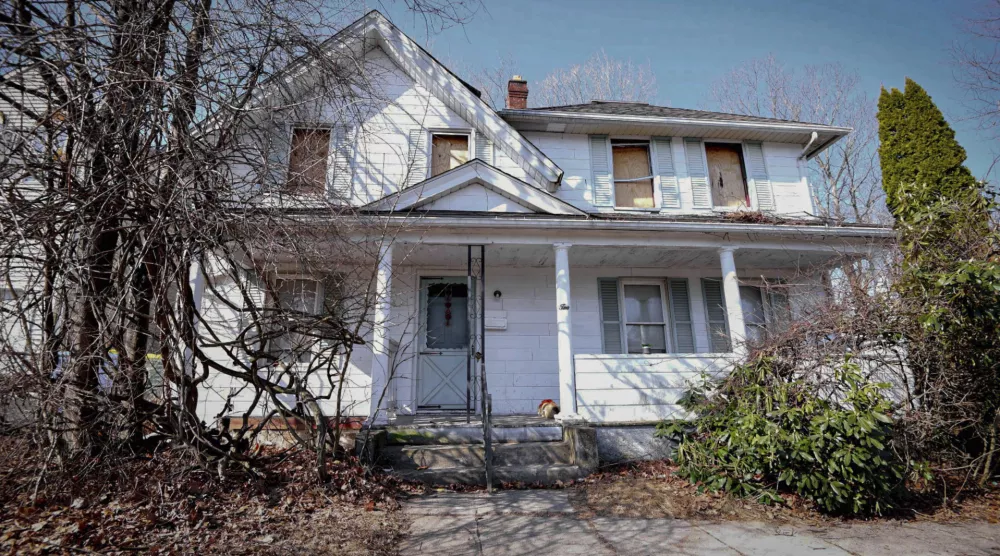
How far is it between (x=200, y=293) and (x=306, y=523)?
483 cm

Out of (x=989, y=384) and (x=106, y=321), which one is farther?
(x=989, y=384)

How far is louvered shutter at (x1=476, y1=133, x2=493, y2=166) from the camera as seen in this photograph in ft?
29.6

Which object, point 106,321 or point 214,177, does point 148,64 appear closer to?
point 214,177

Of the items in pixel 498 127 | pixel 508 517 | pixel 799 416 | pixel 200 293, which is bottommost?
pixel 508 517

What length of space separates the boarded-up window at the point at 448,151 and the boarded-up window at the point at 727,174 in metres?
4.93

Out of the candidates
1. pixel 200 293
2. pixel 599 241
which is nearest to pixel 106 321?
pixel 200 293

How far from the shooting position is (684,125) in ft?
31.2

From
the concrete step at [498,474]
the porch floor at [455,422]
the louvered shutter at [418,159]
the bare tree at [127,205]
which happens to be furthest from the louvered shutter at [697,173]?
the bare tree at [127,205]

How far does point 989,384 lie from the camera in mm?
5121

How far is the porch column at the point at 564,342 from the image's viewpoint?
263 inches

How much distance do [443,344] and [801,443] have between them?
561 cm

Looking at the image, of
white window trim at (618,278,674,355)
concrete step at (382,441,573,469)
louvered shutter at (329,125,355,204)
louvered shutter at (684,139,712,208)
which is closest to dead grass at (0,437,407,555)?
concrete step at (382,441,573,469)

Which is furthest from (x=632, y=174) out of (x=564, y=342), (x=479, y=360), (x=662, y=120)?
(x=479, y=360)

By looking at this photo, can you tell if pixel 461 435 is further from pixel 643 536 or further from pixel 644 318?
pixel 644 318
